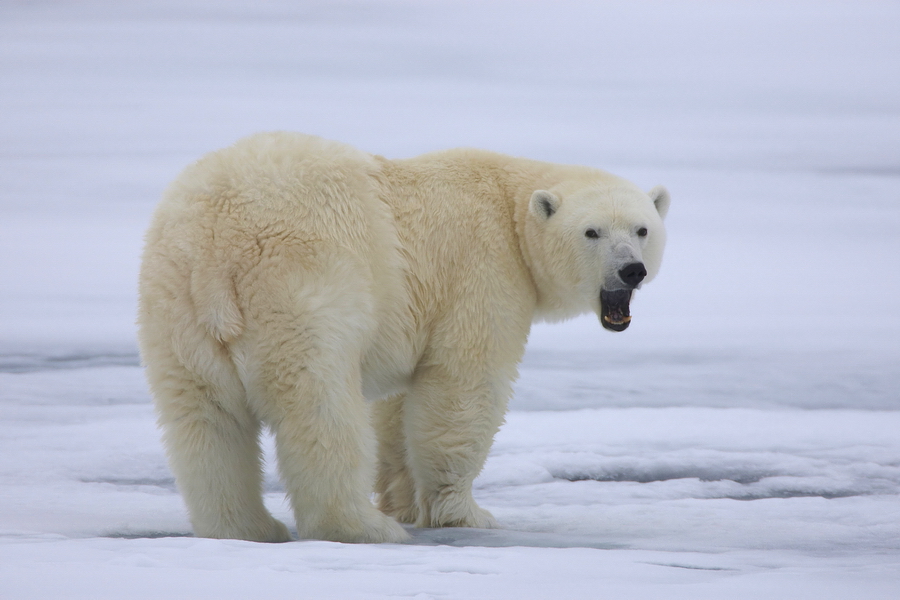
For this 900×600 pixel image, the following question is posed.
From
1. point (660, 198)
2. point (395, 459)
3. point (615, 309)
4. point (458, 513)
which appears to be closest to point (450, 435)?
point (458, 513)

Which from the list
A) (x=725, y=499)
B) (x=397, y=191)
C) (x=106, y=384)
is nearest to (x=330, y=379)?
(x=397, y=191)

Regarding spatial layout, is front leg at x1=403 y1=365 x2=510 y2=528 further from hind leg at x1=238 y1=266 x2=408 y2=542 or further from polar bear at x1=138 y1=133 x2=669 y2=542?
hind leg at x1=238 y1=266 x2=408 y2=542

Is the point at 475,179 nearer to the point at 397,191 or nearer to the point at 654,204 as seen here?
the point at 397,191

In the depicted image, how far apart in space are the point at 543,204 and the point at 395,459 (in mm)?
1511

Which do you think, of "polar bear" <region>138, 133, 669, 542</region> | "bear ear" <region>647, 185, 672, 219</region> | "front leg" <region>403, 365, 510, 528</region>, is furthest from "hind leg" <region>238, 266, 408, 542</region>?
"bear ear" <region>647, 185, 672, 219</region>

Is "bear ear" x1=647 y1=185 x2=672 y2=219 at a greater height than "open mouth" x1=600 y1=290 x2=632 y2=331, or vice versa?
"bear ear" x1=647 y1=185 x2=672 y2=219

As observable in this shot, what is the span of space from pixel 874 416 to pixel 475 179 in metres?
4.17

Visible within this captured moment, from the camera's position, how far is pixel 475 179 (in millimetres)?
4523

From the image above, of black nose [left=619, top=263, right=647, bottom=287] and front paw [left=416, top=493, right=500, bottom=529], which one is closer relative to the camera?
black nose [left=619, top=263, right=647, bottom=287]

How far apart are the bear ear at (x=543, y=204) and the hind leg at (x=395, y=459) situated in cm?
118

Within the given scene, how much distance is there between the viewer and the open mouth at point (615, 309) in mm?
4363

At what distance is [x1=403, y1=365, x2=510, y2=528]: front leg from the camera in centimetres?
421

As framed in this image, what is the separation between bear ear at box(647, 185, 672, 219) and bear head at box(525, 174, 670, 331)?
0.25 m

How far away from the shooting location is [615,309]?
441cm
